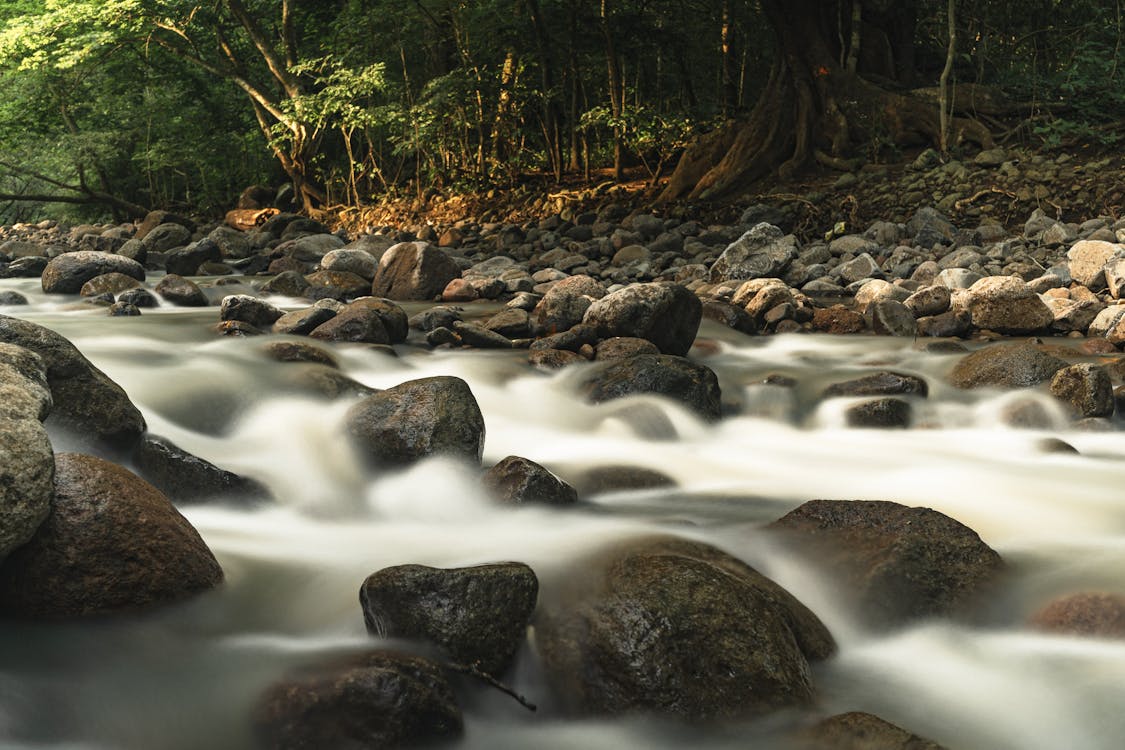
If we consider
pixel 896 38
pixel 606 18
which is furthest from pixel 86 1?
pixel 896 38

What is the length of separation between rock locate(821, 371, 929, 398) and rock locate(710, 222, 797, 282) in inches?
163

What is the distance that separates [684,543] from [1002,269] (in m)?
7.28

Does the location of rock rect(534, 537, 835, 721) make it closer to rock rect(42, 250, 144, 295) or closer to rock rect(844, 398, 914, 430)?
rock rect(844, 398, 914, 430)

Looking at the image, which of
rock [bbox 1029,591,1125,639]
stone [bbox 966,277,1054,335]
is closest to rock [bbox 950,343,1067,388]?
stone [bbox 966,277,1054,335]

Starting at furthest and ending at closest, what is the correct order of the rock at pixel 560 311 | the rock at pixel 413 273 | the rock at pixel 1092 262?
the rock at pixel 413 273
the rock at pixel 1092 262
the rock at pixel 560 311

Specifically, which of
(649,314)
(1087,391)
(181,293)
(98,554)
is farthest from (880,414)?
(181,293)

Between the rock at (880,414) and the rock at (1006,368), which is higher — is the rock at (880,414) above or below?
below

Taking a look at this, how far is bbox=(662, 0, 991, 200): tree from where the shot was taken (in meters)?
13.8

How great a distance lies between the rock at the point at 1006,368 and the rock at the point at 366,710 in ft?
14.8

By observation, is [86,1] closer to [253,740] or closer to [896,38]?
[896,38]

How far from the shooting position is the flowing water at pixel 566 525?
2.44m

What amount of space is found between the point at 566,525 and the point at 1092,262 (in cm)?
661

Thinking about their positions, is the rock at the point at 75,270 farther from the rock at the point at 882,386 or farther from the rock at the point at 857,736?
the rock at the point at 857,736

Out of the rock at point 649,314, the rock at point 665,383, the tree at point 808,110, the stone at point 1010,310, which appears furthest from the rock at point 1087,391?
the tree at point 808,110
